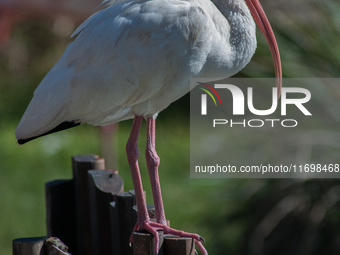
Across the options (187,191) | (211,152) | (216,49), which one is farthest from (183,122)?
(216,49)

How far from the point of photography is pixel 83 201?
10.5 feet

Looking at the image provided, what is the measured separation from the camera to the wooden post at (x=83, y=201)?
3125 millimetres

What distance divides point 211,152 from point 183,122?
9.58ft

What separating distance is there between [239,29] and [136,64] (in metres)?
0.67

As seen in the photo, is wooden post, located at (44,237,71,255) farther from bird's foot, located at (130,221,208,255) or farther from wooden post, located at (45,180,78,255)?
wooden post, located at (45,180,78,255)

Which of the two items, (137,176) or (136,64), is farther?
(137,176)

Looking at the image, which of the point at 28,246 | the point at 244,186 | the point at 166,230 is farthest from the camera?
the point at 244,186

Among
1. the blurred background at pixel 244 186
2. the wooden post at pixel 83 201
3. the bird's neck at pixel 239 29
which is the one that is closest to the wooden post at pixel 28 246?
the wooden post at pixel 83 201

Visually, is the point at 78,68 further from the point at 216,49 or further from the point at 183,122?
the point at 183,122

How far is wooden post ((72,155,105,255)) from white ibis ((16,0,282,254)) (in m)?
0.63

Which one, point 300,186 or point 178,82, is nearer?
point 178,82

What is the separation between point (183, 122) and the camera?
7.82 m

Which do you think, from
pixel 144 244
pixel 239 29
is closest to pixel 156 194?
pixel 144 244

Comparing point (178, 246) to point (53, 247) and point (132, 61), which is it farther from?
point (132, 61)
